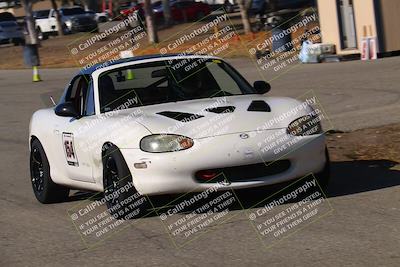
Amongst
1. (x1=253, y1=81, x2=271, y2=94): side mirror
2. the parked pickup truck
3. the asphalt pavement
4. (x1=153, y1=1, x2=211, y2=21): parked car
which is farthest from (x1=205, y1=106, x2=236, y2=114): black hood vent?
(x1=153, y1=1, x2=211, y2=21): parked car

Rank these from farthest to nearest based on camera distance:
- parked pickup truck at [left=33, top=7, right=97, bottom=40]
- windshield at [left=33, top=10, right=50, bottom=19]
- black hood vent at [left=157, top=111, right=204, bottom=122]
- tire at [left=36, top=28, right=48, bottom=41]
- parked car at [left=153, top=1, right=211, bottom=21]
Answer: windshield at [left=33, top=10, right=50, bottom=19], parked car at [left=153, top=1, right=211, bottom=21], tire at [left=36, top=28, right=48, bottom=41], parked pickup truck at [left=33, top=7, right=97, bottom=40], black hood vent at [left=157, top=111, right=204, bottom=122]

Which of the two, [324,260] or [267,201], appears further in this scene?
[267,201]

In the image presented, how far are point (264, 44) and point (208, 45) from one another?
12.0 feet

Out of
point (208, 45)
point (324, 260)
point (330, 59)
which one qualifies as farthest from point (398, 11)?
point (324, 260)

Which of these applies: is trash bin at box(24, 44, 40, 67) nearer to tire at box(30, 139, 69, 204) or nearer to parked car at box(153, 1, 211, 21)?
parked car at box(153, 1, 211, 21)

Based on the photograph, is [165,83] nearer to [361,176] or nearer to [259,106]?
[259,106]

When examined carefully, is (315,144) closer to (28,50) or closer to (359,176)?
(359,176)

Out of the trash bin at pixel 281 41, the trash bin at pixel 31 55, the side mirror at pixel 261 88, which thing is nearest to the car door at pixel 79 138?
the side mirror at pixel 261 88

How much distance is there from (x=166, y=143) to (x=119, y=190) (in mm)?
595

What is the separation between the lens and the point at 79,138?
889cm

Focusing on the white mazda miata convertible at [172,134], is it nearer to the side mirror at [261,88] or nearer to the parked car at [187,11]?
the side mirror at [261,88]

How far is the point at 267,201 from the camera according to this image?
847cm

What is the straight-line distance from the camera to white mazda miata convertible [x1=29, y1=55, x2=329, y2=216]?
789 cm

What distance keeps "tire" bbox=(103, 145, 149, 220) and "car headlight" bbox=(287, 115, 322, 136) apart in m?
1.43
